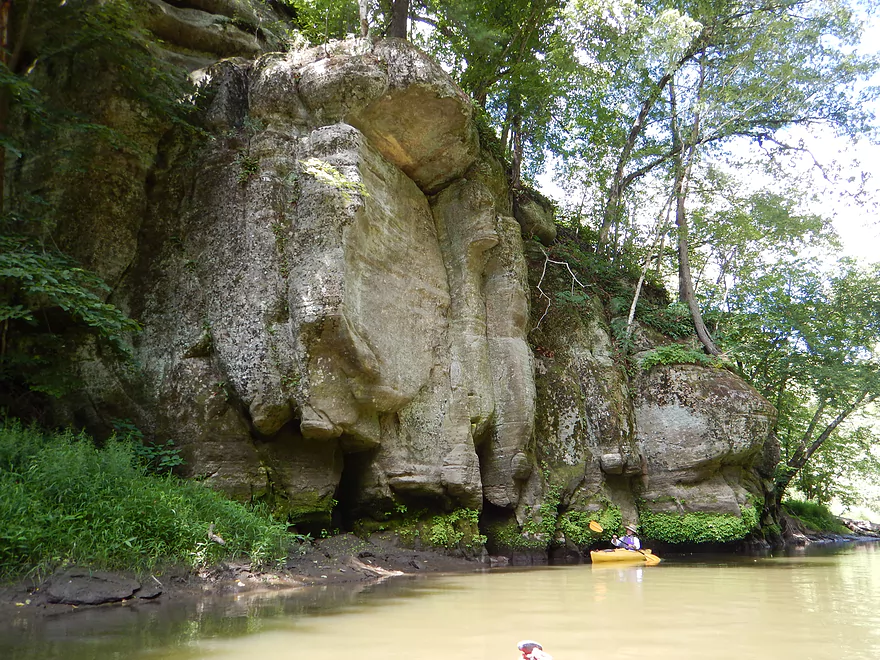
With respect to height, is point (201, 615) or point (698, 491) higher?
point (698, 491)

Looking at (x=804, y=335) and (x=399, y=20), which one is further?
(x=804, y=335)

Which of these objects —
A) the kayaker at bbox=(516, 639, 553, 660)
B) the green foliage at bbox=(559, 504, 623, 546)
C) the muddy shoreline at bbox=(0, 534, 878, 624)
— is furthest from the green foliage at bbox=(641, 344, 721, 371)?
the kayaker at bbox=(516, 639, 553, 660)

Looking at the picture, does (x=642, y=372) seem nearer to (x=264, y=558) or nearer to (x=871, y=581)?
(x=871, y=581)

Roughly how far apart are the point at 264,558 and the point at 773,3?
20246 mm

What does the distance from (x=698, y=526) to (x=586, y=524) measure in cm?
283

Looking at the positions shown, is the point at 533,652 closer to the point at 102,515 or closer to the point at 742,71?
the point at 102,515

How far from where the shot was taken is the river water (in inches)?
149

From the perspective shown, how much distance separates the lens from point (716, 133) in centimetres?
1759

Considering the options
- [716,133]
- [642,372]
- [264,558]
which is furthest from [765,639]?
[716,133]

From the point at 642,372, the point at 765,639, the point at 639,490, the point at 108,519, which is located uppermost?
the point at 642,372

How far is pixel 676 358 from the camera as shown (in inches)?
590

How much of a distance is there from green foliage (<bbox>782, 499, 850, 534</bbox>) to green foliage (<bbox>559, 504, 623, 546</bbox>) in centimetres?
1257

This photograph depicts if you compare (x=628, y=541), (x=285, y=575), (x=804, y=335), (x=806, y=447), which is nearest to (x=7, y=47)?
(x=285, y=575)

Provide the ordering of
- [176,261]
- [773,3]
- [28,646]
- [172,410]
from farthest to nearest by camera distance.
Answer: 1. [773,3]
2. [176,261]
3. [172,410]
4. [28,646]
